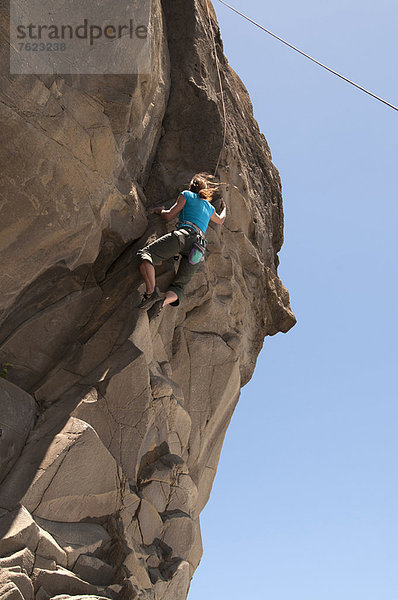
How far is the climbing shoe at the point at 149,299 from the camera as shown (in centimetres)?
760

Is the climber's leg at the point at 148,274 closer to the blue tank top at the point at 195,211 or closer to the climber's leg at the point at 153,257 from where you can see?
the climber's leg at the point at 153,257

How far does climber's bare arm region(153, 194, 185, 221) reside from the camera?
326 inches

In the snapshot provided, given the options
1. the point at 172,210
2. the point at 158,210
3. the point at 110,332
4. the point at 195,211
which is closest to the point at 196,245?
the point at 195,211

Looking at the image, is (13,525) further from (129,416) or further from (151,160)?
(151,160)

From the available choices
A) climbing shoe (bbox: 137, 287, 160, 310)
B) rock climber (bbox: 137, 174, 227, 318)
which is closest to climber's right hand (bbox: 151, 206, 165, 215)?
rock climber (bbox: 137, 174, 227, 318)

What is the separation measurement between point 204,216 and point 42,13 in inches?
119

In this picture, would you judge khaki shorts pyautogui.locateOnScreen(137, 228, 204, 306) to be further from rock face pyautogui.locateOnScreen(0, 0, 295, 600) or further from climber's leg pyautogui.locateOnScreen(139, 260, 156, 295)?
rock face pyautogui.locateOnScreen(0, 0, 295, 600)

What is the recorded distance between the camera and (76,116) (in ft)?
23.4

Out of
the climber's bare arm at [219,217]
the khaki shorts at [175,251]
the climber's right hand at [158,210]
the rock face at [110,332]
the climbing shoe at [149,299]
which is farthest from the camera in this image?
the climber's bare arm at [219,217]

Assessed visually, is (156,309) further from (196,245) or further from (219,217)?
(219,217)

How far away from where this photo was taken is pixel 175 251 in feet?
25.5

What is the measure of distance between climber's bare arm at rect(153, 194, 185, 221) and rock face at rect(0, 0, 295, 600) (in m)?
0.14

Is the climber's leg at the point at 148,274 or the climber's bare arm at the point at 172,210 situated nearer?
the climber's leg at the point at 148,274

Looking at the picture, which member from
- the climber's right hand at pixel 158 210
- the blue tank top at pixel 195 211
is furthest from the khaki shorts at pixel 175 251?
the climber's right hand at pixel 158 210
